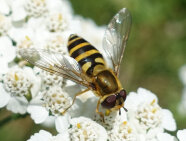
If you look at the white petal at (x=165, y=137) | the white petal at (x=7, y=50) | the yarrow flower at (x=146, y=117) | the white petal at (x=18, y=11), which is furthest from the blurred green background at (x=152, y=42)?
the white petal at (x=7, y=50)

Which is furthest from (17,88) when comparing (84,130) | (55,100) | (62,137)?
(84,130)

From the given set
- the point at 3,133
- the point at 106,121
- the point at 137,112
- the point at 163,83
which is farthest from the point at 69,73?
the point at 163,83

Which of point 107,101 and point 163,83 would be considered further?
point 163,83

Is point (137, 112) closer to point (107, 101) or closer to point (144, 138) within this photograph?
point (144, 138)

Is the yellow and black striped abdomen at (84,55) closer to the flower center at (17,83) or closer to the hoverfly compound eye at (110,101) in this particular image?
the hoverfly compound eye at (110,101)

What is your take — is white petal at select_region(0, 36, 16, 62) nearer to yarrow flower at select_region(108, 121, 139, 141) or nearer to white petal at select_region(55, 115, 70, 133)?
white petal at select_region(55, 115, 70, 133)

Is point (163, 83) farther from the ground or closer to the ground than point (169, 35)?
closer to the ground
